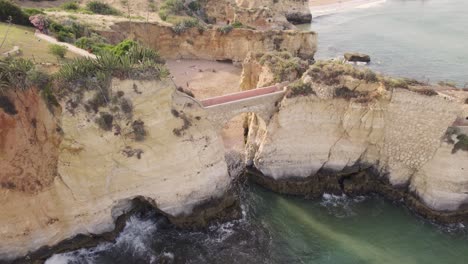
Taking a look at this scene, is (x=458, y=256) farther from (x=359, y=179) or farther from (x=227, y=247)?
(x=227, y=247)

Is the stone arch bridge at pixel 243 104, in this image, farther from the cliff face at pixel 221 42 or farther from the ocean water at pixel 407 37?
the ocean water at pixel 407 37

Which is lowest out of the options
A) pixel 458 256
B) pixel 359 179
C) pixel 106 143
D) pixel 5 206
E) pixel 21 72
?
pixel 458 256

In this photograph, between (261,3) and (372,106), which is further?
(261,3)

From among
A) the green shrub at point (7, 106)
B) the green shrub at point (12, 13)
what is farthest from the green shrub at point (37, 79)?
the green shrub at point (12, 13)

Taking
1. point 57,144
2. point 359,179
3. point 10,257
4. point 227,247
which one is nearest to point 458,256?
point 359,179

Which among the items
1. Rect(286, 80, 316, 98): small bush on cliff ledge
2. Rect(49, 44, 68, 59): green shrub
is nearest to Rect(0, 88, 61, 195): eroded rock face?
Rect(49, 44, 68, 59): green shrub
